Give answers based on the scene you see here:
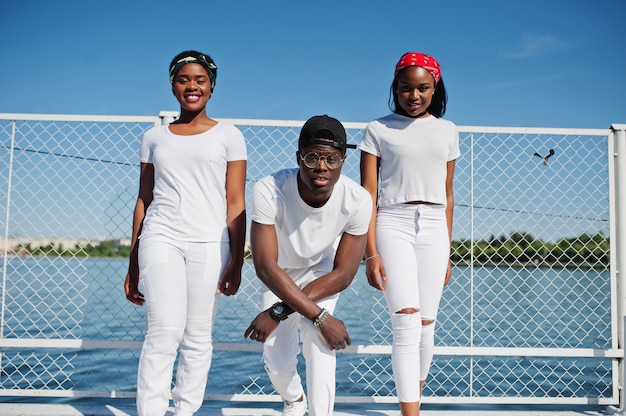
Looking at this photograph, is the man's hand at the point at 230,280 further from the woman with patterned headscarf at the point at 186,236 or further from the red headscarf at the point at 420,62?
the red headscarf at the point at 420,62

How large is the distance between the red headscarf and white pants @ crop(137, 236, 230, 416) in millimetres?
1244

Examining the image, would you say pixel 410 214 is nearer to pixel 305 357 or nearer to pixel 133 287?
pixel 305 357

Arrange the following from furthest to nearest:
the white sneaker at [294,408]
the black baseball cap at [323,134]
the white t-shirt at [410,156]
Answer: the white sneaker at [294,408], the white t-shirt at [410,156], the black baseball cap at [323,134]

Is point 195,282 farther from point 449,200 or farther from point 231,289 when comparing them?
point 449,200

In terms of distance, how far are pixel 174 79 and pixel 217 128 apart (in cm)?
32

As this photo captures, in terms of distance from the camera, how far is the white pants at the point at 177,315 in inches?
93.7

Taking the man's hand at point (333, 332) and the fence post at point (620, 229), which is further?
the fence post at point (620, 229)

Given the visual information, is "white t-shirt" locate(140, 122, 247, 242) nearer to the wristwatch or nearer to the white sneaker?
the wristwatch

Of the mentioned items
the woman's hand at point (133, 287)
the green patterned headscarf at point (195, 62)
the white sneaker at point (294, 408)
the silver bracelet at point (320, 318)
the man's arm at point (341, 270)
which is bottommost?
the white sneaker at point (294, 408)

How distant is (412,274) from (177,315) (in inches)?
44.4

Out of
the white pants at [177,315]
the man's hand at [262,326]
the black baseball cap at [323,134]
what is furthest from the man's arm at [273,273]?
the black baseball cap at [323,134]

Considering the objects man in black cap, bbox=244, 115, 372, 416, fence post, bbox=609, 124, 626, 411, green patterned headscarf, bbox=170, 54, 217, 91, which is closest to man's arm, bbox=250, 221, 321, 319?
man in black cap, bbox=244, 115, 372, 416

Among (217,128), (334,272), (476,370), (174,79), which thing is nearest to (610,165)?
(334,272)

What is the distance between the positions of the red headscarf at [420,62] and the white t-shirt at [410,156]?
0.25m
